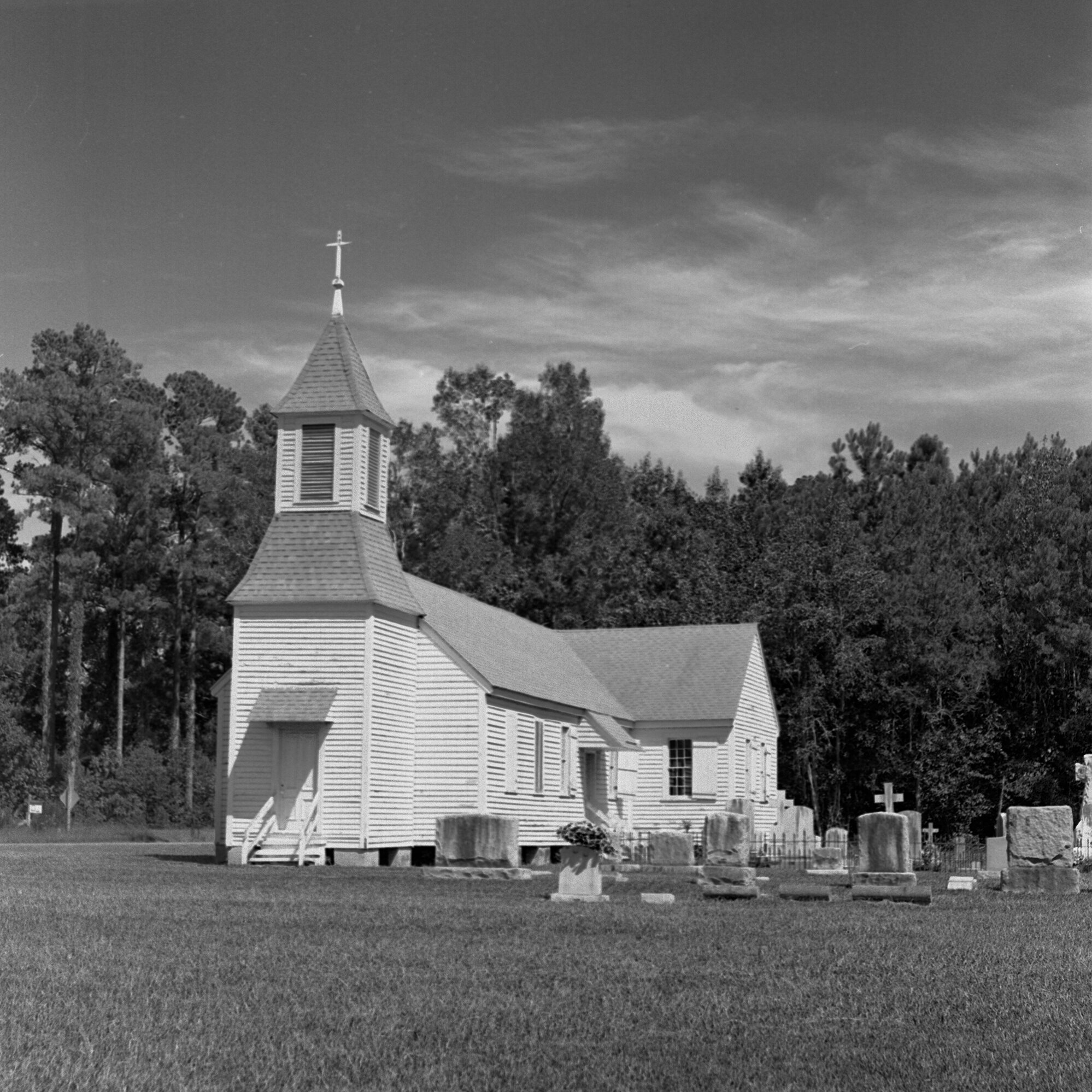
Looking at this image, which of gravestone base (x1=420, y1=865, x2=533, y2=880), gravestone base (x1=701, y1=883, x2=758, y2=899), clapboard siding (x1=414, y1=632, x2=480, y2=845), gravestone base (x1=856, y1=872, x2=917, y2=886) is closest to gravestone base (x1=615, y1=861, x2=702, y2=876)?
gravestone base (x1=420, y1=865, x2=533, y2=880)

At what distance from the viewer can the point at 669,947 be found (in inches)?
552

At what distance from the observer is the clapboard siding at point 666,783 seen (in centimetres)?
4644

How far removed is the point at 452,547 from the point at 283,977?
166 feet

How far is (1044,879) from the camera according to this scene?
23391 mm

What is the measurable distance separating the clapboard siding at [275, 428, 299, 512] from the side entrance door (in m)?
5.51

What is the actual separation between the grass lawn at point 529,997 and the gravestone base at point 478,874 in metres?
7.29

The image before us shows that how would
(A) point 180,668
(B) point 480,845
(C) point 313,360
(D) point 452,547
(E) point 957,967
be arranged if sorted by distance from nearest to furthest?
(E) point 957,967 < (B) point 480,845 < (C) point 313,360 < (D) point 452,547 < (A) point 180,668

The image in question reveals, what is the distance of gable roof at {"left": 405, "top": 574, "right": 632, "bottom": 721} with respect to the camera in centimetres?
3744

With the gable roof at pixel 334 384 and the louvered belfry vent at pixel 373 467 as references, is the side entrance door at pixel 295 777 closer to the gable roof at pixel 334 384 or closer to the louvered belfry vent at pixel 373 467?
the louvered belfry vent at pixel 373 467

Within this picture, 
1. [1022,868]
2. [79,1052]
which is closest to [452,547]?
[1022,868]

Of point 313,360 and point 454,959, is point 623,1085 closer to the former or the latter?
point 454,959

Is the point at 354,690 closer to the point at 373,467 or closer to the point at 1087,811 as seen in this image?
the point at 373,467

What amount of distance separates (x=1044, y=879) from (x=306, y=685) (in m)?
16.5

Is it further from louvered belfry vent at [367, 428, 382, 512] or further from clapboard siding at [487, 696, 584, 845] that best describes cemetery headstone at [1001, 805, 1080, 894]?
louvered belfry vent at [367, 428, 382, 512]
